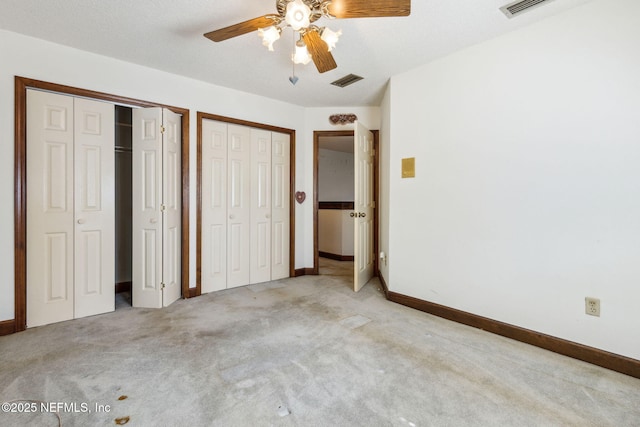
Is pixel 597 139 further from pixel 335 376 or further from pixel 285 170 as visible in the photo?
pixel 285 170

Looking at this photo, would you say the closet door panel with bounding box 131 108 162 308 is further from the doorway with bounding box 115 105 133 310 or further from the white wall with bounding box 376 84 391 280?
the white wall with bounding box 376 84 391 280

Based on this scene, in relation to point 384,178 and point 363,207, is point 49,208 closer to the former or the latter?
point 363,207

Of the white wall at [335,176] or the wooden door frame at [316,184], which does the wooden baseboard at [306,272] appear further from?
the white wall at [335,176]

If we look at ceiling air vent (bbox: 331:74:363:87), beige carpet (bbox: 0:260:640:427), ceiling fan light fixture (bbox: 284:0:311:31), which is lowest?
beige carpet (bbox: 0:260:640:427)

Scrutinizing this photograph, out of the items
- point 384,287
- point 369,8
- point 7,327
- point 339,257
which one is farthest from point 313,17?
point 339,257

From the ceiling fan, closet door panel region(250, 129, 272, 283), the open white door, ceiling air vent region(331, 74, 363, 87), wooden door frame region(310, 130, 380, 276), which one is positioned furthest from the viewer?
wooden door frame region(310, 130, 380, 276)

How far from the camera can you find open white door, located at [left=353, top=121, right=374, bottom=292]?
3.36 m

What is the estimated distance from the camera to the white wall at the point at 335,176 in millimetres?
6559

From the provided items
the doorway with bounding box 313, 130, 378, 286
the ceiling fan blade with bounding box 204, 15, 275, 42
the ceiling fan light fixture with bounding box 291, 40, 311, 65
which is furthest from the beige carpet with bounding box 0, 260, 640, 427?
the ceiling fan blade with bounding box 204, 15, 275, 42

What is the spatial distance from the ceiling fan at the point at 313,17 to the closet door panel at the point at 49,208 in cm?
176

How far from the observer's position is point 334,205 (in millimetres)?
5656

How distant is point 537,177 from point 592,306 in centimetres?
93

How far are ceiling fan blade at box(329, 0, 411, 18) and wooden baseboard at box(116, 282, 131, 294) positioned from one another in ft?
11.9

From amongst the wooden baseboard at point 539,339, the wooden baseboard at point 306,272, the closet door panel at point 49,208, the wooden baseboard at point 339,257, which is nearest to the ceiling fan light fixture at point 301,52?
the closet door panel at point 49,208
